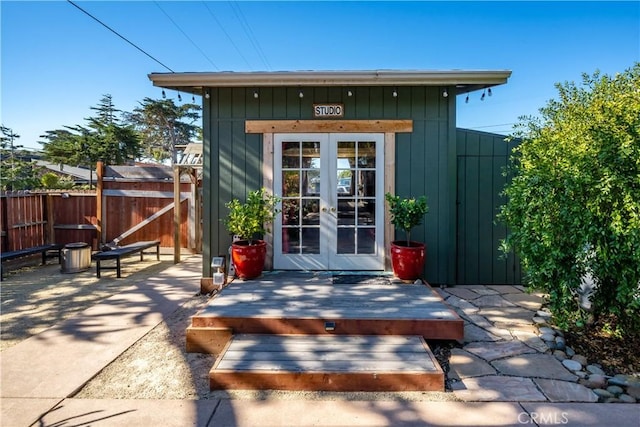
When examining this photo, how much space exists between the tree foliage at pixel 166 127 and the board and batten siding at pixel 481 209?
23.2m

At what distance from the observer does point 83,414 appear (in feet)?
6.84

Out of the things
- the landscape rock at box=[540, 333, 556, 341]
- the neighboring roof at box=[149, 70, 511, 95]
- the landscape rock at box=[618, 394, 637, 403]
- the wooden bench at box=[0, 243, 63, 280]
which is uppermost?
the neighboring roof at box=[149, 70, 511, 95]

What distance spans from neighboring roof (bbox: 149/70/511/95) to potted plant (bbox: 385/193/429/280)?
1404 mm

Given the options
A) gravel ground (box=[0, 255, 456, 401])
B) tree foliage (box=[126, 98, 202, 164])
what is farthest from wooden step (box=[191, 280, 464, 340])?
tree foliage (box=[126, 98, 202, 164])

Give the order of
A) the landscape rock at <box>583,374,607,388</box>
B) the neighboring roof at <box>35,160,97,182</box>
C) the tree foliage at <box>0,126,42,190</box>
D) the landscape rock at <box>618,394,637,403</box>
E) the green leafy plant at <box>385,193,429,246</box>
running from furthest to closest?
the neighboring roof at <box>35,160,97,182</box> < the tree foliage at <box>0,126,42,190</box> < the green leafy plant at <box>385,193,429,246</box> < the landscape rock at <box>583,374,607,388</box> < the landscape rock at <box>618,394,637,403</box>

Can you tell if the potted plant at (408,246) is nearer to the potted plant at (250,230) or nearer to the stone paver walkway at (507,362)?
the stone paver walkway at (507,362)

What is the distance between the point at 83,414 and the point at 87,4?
6.20m

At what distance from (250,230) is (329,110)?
1.85 metres

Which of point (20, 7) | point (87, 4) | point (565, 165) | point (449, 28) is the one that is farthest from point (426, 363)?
point (449, 28)

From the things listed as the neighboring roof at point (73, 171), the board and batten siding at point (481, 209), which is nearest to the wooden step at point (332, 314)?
the board and batten siding at point (481, 209)

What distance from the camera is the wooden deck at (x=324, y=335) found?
2.34m

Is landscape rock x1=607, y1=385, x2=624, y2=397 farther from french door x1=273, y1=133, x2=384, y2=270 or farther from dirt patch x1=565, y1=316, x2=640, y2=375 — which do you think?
french door x1=273, y1=133, x2=384, y2=270

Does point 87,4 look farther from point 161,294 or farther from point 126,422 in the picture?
point 126,422

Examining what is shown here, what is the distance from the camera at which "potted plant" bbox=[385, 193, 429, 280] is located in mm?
3941
